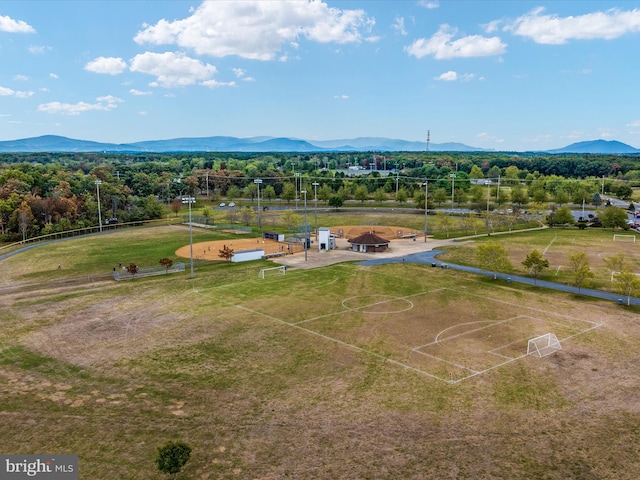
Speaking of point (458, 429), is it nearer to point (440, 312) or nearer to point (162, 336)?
point (440, 312)

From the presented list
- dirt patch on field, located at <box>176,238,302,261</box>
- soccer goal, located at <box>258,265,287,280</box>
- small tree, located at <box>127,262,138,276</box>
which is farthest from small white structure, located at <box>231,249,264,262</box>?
small tree, located at <box>127,262,138,276</box>

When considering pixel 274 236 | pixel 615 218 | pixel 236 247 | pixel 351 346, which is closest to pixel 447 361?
pixel 351 346

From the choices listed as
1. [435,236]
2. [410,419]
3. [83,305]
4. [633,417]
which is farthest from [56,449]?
[435,236]

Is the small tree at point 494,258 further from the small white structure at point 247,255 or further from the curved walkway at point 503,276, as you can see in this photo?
the small white structure at point 247,255

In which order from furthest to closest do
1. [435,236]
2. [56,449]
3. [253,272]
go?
[435,236], [253,272], [56,449]

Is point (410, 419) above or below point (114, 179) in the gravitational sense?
below

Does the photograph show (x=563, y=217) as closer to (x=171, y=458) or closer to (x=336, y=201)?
(x=336, y=201)

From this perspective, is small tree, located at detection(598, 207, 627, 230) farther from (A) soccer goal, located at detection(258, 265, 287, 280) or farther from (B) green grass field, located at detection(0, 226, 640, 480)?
(A) soccer goal, located at detection(258, 265, 287, 280)
